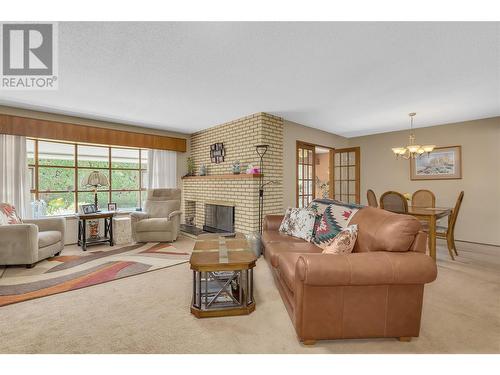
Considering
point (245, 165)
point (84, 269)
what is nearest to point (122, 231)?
point (84, 269)

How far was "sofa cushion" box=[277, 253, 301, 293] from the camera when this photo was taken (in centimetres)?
180

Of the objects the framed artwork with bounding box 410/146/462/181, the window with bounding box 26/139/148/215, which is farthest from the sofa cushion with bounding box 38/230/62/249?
the framed artwork with bounding box 410/146/462/181

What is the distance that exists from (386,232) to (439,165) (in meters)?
4.30

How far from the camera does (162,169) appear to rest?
547 centimetres

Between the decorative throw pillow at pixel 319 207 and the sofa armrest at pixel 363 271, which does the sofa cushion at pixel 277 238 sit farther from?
the sofa armrest at pixel 363 271

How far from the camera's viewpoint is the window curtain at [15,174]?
12.3 feet

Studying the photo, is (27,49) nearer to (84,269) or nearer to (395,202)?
(84,269)

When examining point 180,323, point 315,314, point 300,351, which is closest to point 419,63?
point 315,314

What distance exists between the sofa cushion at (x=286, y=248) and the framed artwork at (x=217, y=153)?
273 centimetres

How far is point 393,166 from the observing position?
5.50m

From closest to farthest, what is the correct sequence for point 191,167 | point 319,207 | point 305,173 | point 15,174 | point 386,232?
point 386,232, point 319,207, point 15,174, point 305,173, point 191,167

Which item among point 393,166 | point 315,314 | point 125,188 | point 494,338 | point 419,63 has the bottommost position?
point 494,338

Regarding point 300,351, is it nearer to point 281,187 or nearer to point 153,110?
point 281,187

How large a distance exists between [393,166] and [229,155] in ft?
12.3
